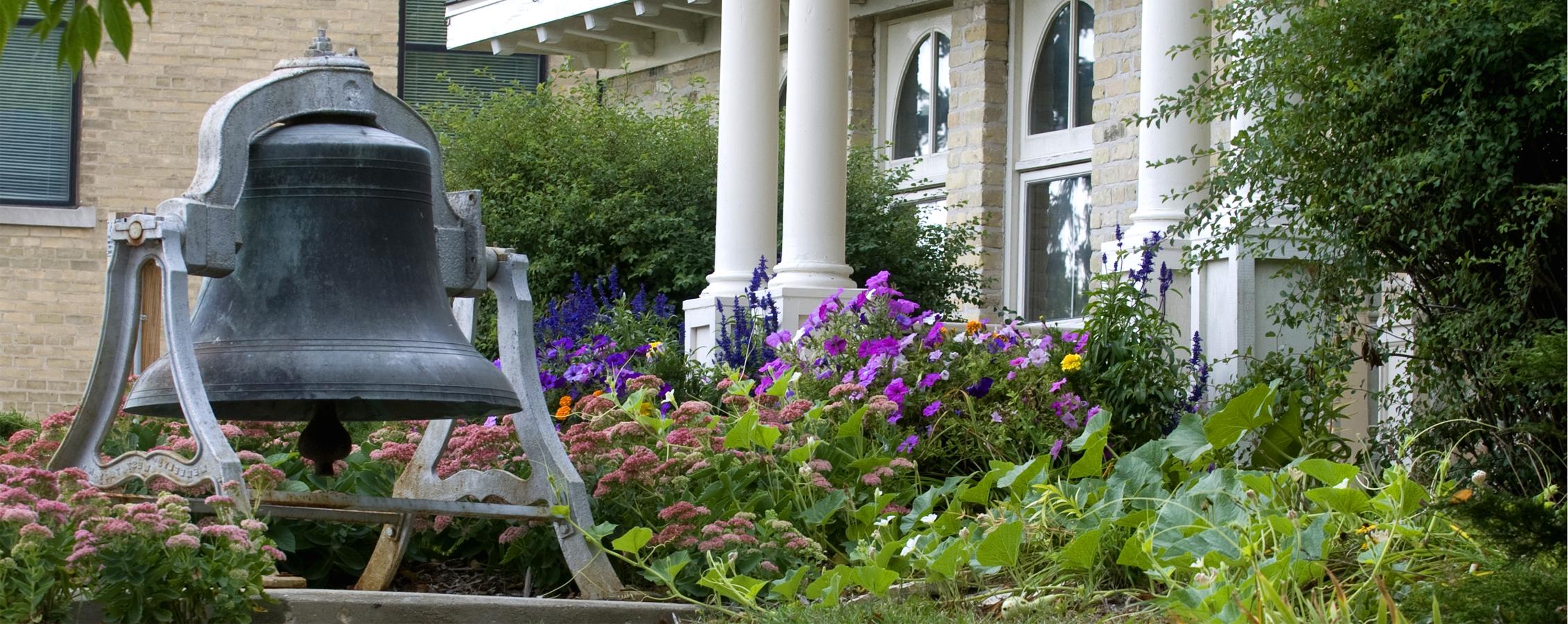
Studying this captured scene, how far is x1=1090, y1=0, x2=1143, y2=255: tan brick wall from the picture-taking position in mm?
11203

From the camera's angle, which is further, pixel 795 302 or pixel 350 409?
pixel 795 302

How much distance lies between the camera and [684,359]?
8.03 meters

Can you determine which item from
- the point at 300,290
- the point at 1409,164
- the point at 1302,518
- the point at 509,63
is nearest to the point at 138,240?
the point at 300,290

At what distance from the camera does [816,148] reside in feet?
30.5

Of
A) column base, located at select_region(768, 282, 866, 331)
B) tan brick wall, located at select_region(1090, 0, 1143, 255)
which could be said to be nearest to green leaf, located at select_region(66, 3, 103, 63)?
column base, located at select_region(768, 282, 866, 331)

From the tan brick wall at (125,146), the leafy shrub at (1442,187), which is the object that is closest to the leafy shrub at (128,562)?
the leafy shrub at (1442,187)

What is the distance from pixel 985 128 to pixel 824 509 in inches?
293

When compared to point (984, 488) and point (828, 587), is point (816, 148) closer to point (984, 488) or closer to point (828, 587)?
point (984, 488)

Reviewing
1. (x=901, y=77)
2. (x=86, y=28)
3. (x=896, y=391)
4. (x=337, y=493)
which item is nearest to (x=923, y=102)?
(x=901, y=77)

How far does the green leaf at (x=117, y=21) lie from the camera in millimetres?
3312

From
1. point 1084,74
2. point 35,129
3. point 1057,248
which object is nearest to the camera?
point 1084,74

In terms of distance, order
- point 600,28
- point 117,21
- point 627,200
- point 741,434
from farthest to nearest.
→ 1. point 600,28
2. point 627,200
3. point 741,434
4. point 117,21

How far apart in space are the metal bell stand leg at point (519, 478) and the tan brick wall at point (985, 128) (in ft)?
24.3

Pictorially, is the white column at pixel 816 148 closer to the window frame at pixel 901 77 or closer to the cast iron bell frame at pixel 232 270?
the window frame at pixel 901 77
